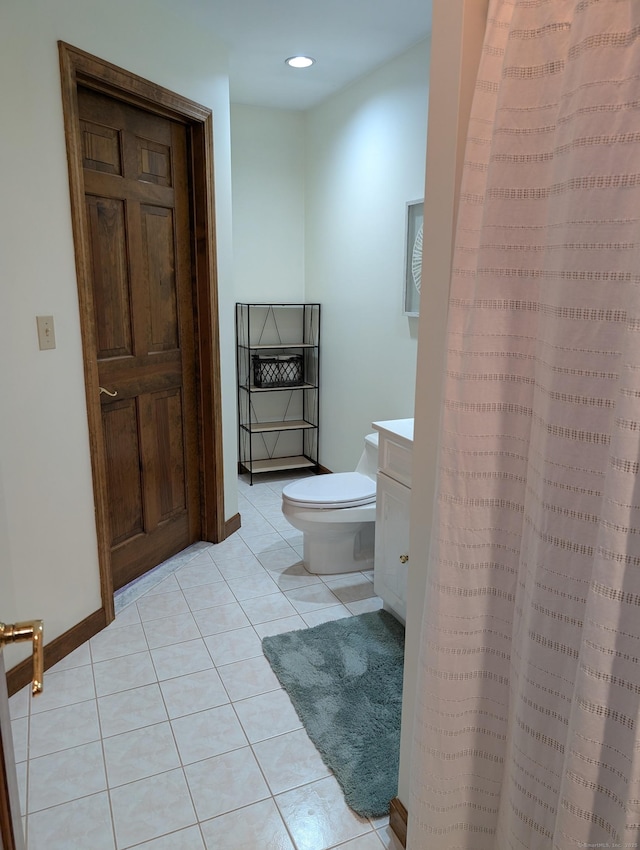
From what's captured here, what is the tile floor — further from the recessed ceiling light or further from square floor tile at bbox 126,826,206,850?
the recessed ceiling light

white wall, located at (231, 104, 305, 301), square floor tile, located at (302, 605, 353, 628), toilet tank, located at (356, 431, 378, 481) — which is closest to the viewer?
square floor tile, located at (302, 605, 353, 628)

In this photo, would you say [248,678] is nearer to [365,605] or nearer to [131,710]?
[131,710]

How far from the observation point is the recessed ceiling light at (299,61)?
3062 mm

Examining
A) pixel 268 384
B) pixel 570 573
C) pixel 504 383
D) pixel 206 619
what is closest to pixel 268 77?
pixel 268 384

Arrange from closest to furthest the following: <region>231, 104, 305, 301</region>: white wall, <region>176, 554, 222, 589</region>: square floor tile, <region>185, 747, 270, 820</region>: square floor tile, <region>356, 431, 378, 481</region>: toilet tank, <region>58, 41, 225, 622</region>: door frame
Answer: <region>185, 747, 270, 820</region>: square floor tile → <region>58, 41, 225, 622</region>: door frame → <region>176, 554, 222, 589</region>: square floor tile → <region>356, 431, 378, 481</region>: toilet tank → <region>231, 104, 305, 301</region>: white wall

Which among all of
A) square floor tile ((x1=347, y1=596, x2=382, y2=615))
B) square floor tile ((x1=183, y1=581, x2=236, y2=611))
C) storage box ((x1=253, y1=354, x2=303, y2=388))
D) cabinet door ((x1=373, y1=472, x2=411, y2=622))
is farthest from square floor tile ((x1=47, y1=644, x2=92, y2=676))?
storage box ((x1=253, y1=354, x2=303, y2=388))

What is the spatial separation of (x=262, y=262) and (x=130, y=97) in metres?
1.83

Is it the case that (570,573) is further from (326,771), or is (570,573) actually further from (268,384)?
(268,384)

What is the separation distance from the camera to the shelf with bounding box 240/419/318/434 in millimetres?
4176

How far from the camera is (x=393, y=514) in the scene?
236 cm

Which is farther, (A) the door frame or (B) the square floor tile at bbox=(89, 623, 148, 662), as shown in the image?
(B) the square floor tile at bbox=(89, 623, 148, 662)

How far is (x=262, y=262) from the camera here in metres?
4.16

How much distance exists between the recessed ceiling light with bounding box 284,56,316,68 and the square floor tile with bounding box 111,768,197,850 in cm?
319

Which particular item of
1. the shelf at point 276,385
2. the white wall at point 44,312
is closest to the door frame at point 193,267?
the white wall at point 44,312
